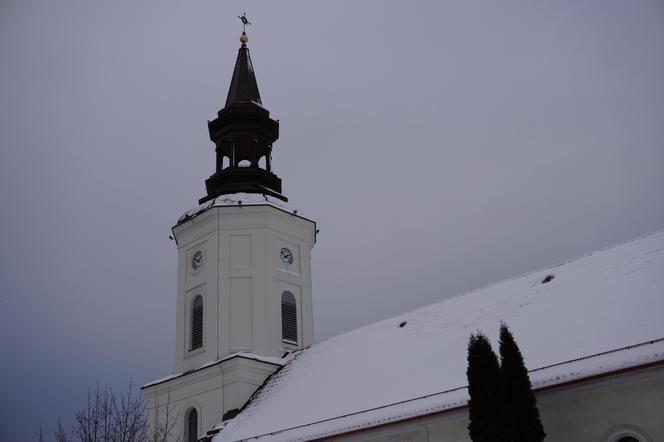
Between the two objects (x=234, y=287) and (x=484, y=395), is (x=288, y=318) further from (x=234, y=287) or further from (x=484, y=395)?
(x=484, y=395)

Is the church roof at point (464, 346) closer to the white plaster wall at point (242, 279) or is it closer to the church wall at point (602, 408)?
the church wall at point (602, 408)

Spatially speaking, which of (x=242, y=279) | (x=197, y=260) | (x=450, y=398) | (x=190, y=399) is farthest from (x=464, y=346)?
(x=197, y=260)

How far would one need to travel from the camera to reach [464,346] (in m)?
21.5

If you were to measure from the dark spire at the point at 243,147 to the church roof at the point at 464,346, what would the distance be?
8658 mm

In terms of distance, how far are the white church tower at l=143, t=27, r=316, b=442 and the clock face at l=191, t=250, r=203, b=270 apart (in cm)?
4

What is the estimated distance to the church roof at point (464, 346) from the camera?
17625mm

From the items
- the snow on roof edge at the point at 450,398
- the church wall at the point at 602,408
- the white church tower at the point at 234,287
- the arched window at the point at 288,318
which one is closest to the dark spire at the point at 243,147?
the white church tower at the point at 234,287

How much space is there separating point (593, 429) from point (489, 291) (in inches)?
305

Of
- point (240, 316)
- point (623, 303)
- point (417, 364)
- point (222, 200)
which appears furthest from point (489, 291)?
point (222, 200)

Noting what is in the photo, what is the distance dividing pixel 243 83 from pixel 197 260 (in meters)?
9.29

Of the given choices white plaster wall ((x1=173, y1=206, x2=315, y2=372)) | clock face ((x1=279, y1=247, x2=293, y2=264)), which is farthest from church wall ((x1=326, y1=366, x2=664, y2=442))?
clock face ((x1=279, y1=247, x2=293, y2=264))

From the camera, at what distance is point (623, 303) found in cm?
1880

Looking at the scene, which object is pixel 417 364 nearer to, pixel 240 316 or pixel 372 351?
pixel 372 351

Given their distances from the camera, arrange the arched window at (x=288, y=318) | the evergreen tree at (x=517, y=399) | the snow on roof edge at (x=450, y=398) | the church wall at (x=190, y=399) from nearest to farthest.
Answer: the evergreen tree at (x=517, y=399) → the snow on roof edge at (x=450, y=398) → the church wall at (x=190, y=399) → the arched window at (x=288, y=318)
